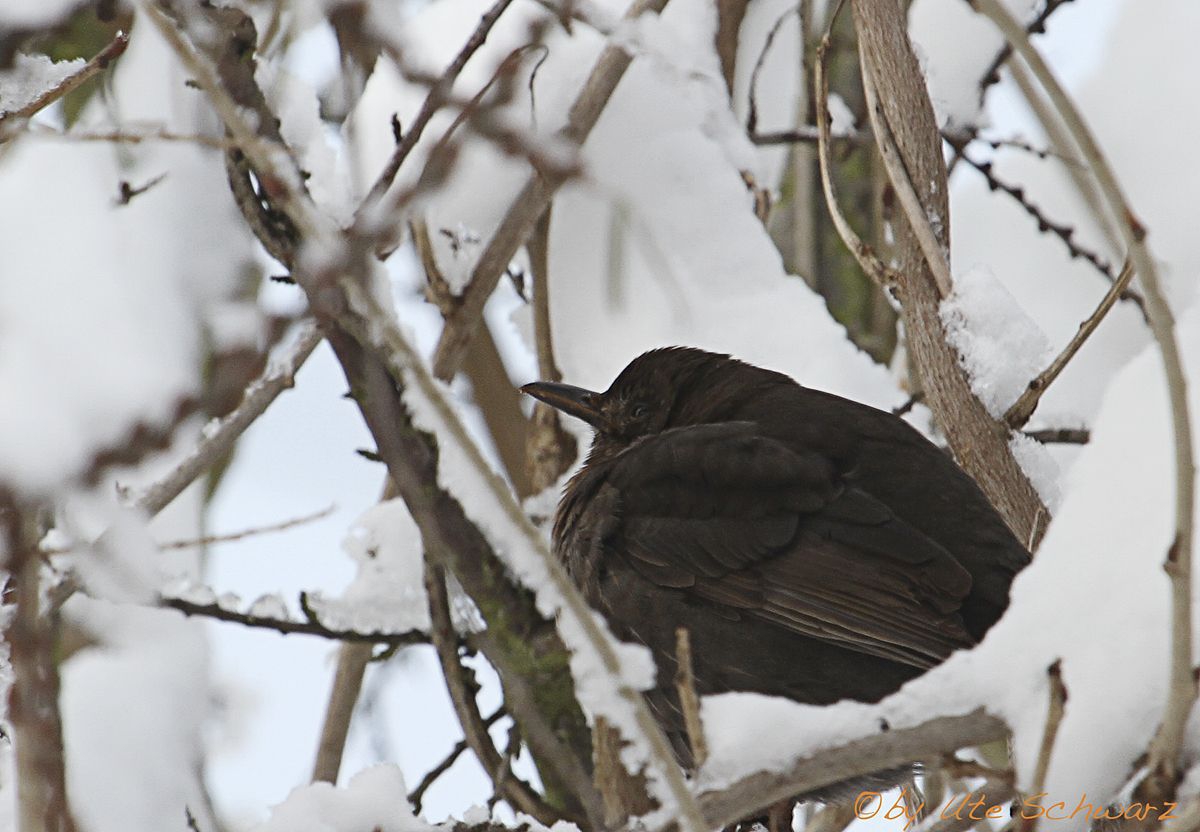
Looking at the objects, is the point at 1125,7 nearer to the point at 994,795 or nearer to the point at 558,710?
the point at 558,710

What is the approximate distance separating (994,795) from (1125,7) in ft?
16.9

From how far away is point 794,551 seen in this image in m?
3.50

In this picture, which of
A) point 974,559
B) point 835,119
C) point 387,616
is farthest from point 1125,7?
point 387,616

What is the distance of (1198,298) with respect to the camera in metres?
1.92

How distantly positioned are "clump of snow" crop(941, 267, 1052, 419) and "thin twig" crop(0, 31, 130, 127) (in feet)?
6.19

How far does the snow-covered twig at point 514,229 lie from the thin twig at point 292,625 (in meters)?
0.70

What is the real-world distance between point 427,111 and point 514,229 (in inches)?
51.1

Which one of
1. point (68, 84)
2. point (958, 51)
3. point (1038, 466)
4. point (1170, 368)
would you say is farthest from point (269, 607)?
point (958, 51)

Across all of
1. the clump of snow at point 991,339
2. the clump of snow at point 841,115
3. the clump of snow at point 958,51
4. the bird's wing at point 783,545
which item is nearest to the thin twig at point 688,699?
the bird's wing at point 783,545

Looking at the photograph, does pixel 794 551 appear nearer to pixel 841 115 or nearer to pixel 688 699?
pixel 688 699

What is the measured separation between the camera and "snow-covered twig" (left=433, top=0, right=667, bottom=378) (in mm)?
3662

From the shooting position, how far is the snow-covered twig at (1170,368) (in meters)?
1.44

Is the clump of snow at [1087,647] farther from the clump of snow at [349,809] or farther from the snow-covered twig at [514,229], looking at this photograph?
the snow-covered twig at [514,229]

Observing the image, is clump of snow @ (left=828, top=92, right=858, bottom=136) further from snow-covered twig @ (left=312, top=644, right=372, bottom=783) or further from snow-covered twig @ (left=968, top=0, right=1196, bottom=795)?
snow-covered twig @ (left=968, top=0, right=1196, bottom=795)
